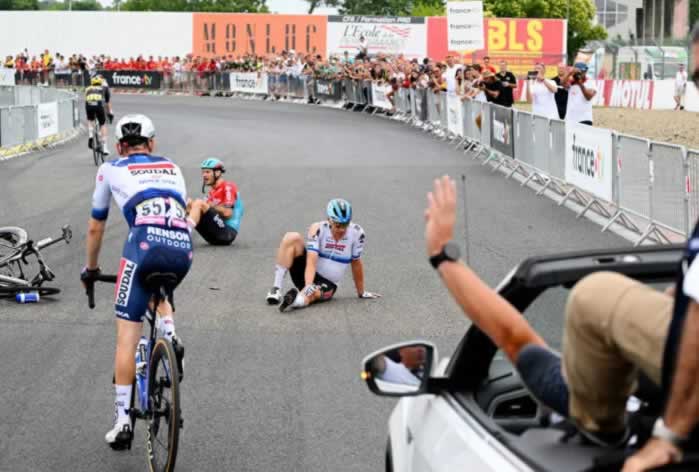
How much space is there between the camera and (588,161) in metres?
16.8

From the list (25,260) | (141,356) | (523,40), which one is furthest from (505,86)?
(523,40)

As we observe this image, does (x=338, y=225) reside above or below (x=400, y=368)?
below

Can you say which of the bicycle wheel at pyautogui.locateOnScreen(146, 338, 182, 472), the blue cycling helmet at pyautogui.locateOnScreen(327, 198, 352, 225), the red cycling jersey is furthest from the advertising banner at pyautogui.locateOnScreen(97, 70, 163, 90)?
the bicycle wheel at pyautogui.locateOnScreen(146, 338, 182, 472)

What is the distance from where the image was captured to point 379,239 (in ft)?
51.9

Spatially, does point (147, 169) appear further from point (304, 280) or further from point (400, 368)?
point (304, 280)

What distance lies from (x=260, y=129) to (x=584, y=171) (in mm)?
20080

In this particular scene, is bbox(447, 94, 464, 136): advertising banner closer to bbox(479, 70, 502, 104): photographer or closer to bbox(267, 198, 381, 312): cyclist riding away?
bbox(479, 70, 502, 104): photographer

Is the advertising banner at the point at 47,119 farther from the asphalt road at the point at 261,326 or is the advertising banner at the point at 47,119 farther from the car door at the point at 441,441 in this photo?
the car door at the point at 441,441

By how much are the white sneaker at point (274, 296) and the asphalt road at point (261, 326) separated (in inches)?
6.0

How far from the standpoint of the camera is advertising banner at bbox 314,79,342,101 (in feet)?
161

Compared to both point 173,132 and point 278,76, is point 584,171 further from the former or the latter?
point 278,76

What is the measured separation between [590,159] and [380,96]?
25.8 meters

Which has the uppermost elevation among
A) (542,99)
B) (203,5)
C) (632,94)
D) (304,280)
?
(203,5)

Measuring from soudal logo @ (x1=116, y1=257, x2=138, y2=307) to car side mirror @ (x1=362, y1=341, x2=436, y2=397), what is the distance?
9.49 feet
